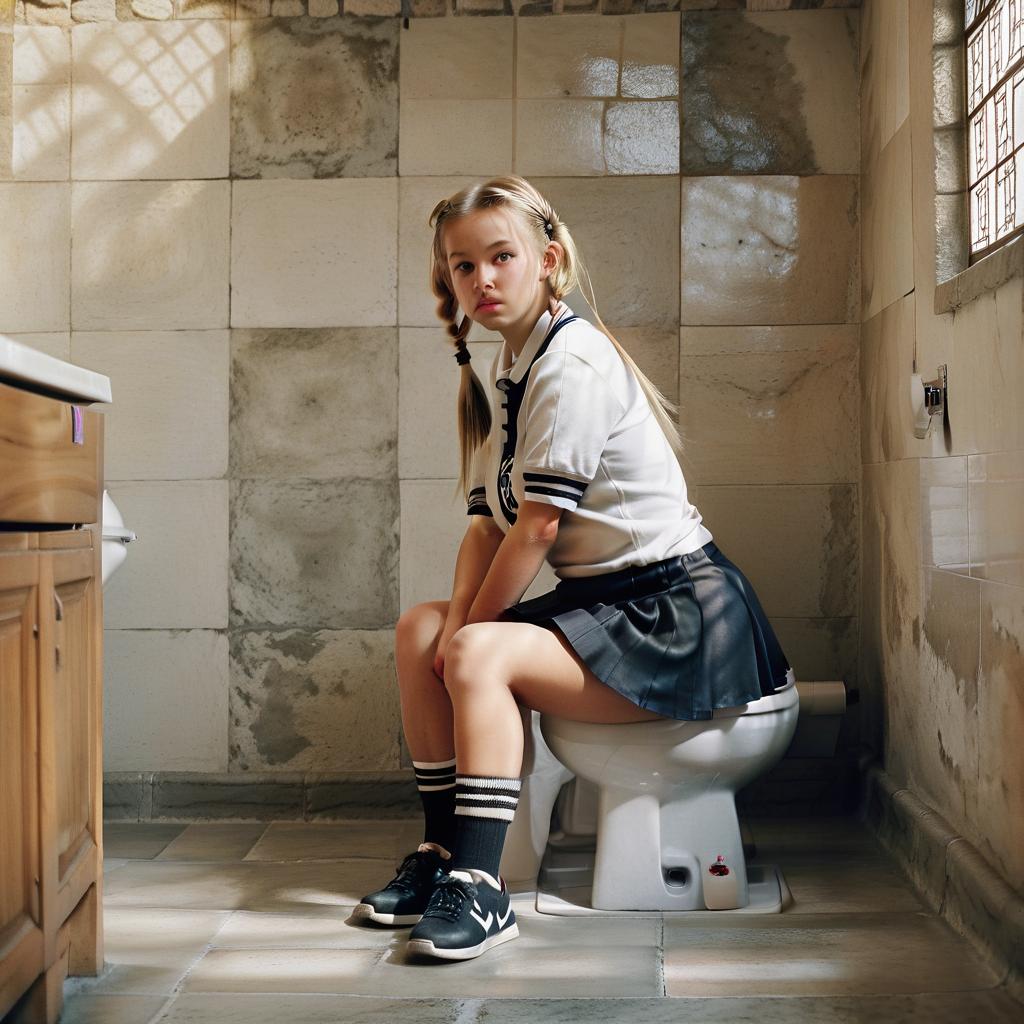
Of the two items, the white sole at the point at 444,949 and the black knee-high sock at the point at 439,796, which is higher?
the black knee-high sock at the point at 439,796

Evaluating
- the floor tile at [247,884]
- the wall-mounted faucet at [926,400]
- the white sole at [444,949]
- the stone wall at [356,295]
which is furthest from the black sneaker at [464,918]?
the wall-mounted faucet at [926,400]

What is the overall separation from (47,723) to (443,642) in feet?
2.33

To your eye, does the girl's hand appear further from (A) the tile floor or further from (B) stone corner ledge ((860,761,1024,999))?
(B) stone corner ledge ((860,761,1024,999))

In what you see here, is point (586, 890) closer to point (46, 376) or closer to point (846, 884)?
point (846, 884)

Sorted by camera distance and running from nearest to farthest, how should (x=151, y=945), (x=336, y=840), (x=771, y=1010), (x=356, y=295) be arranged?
1. (x=771, y=1010)
2. (x=151, y=945)
3. (x=336, y=840)
4. (x=356, y=295)

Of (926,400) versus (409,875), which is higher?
(926,400)

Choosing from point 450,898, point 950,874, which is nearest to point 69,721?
point 450,898

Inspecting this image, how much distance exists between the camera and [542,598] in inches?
83.6

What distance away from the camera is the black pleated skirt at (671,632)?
1.89m

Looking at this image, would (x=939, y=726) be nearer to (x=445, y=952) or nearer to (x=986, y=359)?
(x=986, y=359)

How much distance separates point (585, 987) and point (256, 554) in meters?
1.35

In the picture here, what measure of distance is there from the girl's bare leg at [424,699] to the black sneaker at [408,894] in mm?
162

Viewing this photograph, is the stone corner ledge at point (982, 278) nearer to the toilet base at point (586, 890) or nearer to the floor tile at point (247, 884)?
the toilet base at point (586, 890)

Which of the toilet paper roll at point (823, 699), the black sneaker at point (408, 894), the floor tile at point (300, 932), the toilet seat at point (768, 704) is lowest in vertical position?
the floor tile at point (300, 932)
